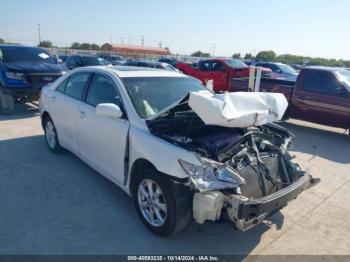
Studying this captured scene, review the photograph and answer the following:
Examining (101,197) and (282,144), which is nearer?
(282,144)

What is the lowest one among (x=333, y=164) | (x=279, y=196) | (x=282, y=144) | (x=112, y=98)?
(x=333, y=164)

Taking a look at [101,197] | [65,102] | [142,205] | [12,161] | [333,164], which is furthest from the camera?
[333,164]

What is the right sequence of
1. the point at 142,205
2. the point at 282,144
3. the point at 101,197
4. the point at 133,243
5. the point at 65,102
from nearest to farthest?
the point at 133,243, the point at 142,205, the point at 282,144, the point at 101,197, the point at 65,102

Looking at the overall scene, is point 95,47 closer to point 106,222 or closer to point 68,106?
point 68,106

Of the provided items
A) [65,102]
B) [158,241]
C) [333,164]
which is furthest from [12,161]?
[333,164]

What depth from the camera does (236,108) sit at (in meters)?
3.23

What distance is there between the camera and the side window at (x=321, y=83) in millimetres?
7980

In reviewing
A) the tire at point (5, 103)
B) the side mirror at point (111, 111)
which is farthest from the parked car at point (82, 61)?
the side mirror at point (111, 111)

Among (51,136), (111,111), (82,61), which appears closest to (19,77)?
(51,136)

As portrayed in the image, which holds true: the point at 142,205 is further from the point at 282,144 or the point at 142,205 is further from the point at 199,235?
the point at 282,144

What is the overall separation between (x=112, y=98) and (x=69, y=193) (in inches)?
56.9

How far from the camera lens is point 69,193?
168 inches

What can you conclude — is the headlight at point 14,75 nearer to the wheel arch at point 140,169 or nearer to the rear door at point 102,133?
the rear door at point 102,133

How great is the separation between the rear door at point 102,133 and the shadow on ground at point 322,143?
450 cm
